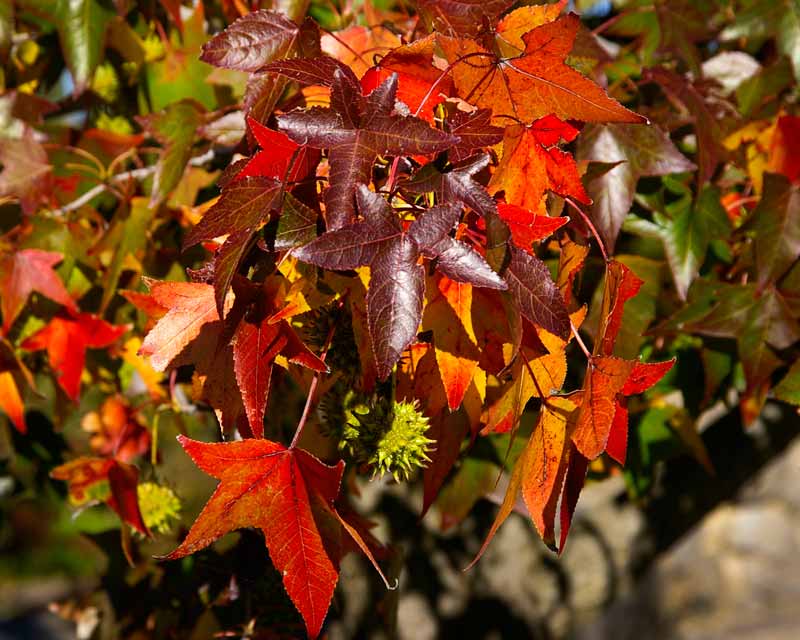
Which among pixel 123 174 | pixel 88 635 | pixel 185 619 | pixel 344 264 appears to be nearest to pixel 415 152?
pixel 344 264

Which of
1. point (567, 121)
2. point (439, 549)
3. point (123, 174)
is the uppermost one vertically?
point (567, 121)

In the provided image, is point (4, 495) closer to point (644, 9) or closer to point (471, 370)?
point (471, 370)

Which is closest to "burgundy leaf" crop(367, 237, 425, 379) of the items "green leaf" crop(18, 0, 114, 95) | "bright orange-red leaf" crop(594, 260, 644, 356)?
"bright orange-red leaf" crop(594, 260, 644, 356)

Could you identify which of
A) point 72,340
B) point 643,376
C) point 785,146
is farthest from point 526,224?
point 72,340

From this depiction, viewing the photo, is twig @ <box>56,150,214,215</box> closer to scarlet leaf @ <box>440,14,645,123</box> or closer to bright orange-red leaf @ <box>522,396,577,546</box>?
scarlet leaf @ <box>440,14,645,123</box>

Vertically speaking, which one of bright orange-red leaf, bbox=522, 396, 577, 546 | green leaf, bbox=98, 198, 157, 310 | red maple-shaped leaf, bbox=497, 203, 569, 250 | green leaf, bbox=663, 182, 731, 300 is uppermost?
red maple-shaped leaf, bbox=497, 203, 569, 250

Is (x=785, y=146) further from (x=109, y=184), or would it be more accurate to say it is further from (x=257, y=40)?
(x=109, y=184)
